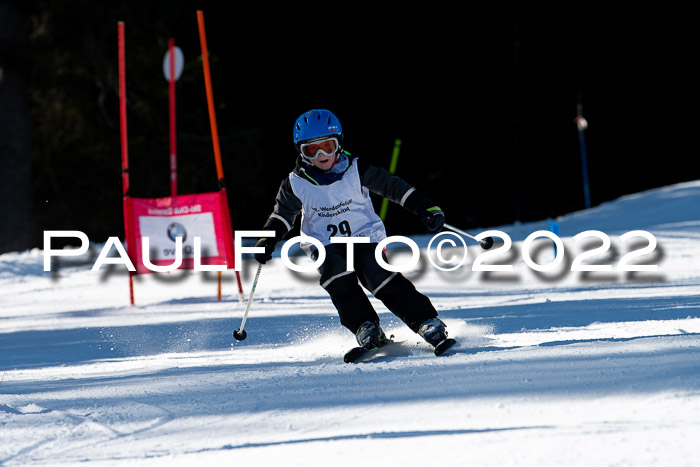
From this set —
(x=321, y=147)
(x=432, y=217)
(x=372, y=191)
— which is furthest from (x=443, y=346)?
(x=321, y=147)

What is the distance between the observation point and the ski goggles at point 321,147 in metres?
4.75

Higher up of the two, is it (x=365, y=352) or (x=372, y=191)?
(x=372, y=191)

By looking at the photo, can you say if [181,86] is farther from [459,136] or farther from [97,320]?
[97,320]

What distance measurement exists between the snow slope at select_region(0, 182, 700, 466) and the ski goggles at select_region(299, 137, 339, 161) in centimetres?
109

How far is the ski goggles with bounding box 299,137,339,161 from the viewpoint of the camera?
475cm

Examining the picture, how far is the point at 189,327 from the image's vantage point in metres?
6.36

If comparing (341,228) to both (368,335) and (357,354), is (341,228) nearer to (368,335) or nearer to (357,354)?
(368,335)

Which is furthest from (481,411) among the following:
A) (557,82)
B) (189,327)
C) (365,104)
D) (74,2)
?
(557,82)

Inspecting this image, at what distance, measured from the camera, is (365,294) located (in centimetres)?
464

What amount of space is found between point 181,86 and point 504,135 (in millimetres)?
9095

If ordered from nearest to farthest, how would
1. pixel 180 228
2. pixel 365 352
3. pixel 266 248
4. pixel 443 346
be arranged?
pixel 443 346
pixel 365 352
pixel 266 248
pixel 180 228

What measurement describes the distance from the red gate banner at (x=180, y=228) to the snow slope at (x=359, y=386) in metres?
0.43

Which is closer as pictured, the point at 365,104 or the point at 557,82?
the point at 365,104

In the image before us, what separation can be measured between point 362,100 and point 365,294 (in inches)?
647
